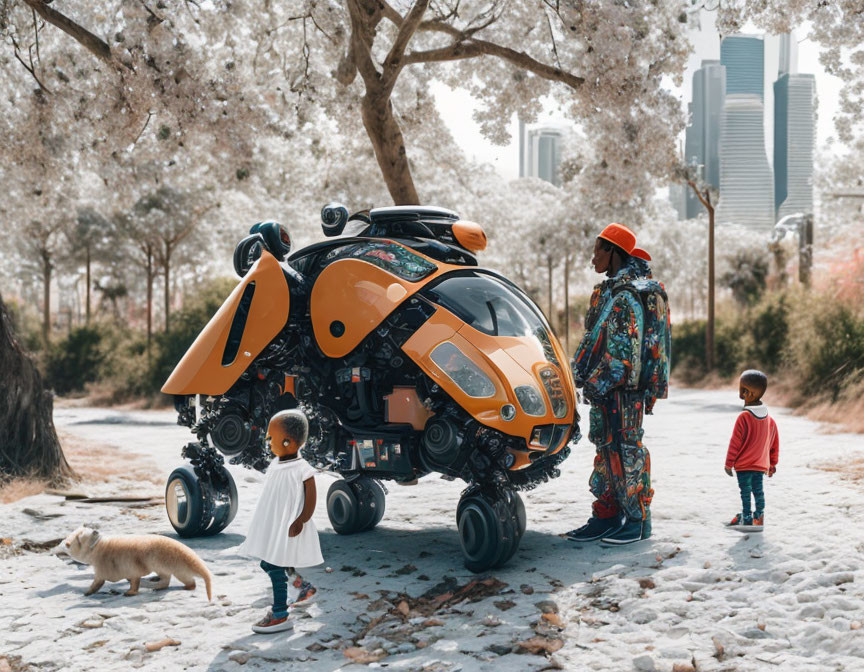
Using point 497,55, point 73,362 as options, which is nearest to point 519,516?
point 497,55

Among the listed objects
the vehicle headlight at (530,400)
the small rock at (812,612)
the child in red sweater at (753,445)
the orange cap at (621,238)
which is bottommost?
the small rock at (812,612)

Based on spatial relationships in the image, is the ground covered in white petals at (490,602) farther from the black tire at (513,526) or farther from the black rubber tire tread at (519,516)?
the black rubber tire tread at (519,516)

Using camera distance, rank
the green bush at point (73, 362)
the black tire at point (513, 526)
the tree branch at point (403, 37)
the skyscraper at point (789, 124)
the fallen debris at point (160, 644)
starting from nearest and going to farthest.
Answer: the fallen debris at point (160, 644)
the black tire at point (513, 526)
the tree branch at point (403, 37)
the green bush at point (73, 362)
the skyscraper at point (789, 124)

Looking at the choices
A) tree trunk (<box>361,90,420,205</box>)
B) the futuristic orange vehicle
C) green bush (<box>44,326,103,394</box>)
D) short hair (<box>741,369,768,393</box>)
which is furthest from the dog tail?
green bush (<box>44,326,103,394</box>)

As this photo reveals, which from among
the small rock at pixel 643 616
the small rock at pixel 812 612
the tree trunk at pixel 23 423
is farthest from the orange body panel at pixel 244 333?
the small rock at pixel 812 612

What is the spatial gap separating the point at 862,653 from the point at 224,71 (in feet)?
35.9

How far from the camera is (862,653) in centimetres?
436

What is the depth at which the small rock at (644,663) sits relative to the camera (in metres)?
4.34

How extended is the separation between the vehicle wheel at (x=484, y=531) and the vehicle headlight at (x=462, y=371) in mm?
688

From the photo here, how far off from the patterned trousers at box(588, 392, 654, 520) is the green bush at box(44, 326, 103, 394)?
68.4 feet

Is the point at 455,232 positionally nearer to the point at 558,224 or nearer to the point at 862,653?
the point at 862,653

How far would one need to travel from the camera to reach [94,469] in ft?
34.1

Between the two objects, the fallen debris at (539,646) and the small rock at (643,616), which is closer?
the fallen debris at (539,646)

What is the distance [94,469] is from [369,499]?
14.8 ft
